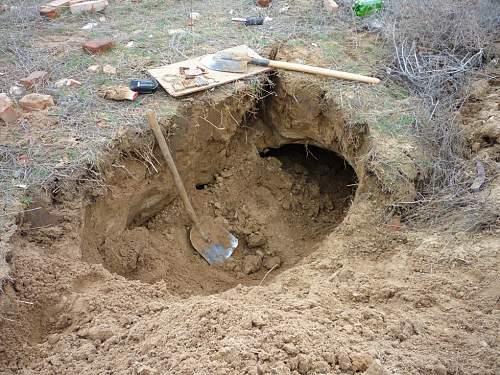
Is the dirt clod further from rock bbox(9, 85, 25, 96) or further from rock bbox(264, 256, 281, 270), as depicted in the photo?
rock bbox(9, 85, 25, 96)

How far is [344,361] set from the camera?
2.16 meters

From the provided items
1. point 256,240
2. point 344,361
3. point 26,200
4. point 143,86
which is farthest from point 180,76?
point 344,361

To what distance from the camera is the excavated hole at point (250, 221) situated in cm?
381

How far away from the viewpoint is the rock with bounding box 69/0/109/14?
5.47 metres

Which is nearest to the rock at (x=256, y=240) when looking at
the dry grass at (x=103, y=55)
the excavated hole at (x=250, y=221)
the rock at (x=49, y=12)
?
the excavated hole at (x=250, y=221)

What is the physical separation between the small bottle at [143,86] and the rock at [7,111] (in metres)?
0.96

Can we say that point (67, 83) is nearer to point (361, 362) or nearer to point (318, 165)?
point (318, 165)

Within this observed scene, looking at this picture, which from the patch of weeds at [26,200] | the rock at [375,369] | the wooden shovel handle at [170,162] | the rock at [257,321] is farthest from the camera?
the wooden shovel handle at [170,162]

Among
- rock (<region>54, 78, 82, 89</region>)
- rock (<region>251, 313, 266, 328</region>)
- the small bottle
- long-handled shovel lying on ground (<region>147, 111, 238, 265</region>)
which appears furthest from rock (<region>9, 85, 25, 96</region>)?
rock (<region>251, 313, 266, 328</region>)

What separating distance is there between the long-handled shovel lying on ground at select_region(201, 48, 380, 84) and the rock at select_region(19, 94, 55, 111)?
140 centimetres

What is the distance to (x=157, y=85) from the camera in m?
4.18

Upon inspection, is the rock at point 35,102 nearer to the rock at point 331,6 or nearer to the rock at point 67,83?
the rock at point 67,83

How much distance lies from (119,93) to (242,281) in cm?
190

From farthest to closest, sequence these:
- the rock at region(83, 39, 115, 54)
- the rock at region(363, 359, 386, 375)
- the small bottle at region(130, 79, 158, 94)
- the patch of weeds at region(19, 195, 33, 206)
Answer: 1. the rock at region(83, 39, 115, 54)
2. the small bottle at region(130, 79, 158, 94)
3. the patch of weeds at region(19, 195, 33, 206)
4. the rock at region(363, 359, 386, 375)
